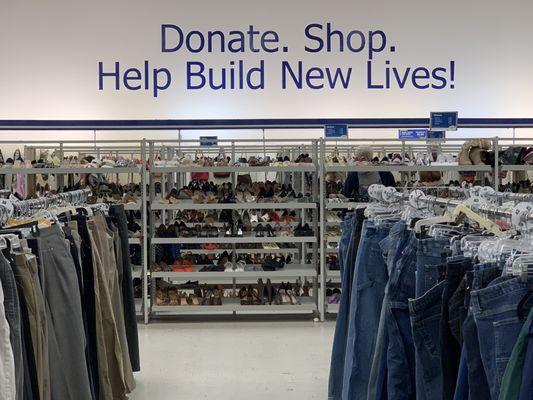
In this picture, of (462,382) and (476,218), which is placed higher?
(476,218)

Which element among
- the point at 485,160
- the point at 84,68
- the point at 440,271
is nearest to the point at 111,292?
the point at 440,271

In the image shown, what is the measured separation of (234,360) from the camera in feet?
17.2

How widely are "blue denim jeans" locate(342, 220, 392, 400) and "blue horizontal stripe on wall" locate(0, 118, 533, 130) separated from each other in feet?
25.3

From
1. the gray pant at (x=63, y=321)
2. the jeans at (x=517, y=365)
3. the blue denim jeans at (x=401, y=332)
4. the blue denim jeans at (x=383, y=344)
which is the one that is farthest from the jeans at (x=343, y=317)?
the jeans at (x=517, y=365)

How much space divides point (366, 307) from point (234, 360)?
8.26 ft

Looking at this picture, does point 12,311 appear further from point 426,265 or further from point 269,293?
point 269,293

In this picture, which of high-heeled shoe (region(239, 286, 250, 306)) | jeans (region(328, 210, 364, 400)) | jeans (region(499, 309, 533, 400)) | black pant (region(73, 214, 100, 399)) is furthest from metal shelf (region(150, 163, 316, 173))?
jeans (region(499, 309, 533, 400))

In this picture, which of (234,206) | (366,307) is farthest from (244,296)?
(366,307)

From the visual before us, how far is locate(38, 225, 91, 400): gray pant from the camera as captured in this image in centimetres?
276

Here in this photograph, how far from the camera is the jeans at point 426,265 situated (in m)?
2.06

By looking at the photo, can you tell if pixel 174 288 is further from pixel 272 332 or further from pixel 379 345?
pixel 379 345

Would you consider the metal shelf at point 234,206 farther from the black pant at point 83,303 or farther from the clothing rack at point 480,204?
the black pant at point 83,303

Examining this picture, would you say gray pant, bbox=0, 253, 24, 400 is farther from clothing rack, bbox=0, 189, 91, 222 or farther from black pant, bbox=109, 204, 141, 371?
black pant, bbox=109, 204, 141, 371

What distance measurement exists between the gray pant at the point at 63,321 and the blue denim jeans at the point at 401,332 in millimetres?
1403
